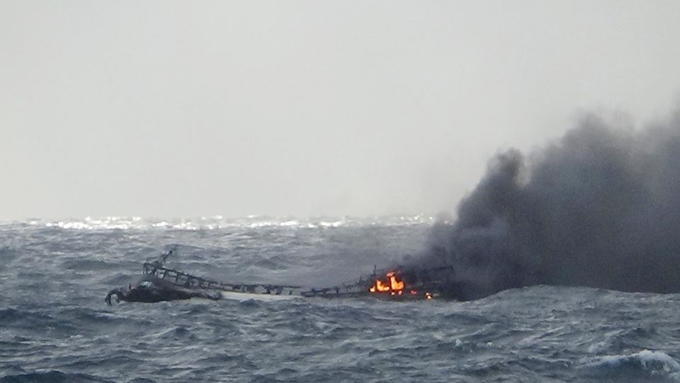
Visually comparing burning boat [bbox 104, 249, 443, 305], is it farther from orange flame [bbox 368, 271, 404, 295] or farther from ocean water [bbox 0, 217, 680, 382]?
ocean water [bbox 0, 217, 680, 382]

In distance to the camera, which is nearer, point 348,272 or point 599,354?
point 599,354

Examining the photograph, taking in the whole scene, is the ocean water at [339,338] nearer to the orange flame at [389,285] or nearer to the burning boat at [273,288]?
the burning boat at [273,288]

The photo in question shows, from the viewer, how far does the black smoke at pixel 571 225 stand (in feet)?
256

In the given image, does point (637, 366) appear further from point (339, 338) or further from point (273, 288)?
point (273, 288)

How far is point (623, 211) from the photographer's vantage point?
85750mm

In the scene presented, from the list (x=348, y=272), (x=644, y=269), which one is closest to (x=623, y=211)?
(x=644, y=269)

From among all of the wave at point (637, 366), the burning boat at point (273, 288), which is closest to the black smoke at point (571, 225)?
the burning boat at point (273, 288)

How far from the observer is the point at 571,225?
86938 millimetres

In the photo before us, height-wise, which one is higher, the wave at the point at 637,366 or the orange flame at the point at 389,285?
the orange flame at the point at 389,285

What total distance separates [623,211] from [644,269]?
32.1 feet

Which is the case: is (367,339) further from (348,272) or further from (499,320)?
(348,272)

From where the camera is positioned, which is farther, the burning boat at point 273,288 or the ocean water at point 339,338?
the burning boat at point 273,288

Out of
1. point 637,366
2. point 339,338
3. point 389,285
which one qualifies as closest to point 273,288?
point 389,285

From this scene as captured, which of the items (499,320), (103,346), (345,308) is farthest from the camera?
(345,308)
